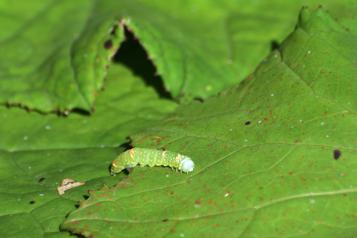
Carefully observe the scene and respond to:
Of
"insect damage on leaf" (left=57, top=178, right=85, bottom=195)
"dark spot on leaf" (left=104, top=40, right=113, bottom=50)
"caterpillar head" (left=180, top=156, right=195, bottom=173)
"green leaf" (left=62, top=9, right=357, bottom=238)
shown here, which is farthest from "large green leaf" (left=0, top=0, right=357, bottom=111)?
"caterpillar head" (left=180, top=156, right=195, bottom=173)

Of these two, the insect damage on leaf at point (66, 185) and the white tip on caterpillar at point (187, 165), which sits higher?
the insect damage on leaf at point (66, 185)

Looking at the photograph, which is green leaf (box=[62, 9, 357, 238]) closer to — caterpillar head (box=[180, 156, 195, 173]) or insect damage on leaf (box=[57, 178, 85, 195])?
caterpillar head (box=[180, 156, 195, 173])

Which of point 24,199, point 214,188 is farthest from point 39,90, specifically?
point 214,188

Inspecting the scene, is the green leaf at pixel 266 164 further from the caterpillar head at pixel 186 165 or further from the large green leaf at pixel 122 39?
the large green leaf at pixel 122 39

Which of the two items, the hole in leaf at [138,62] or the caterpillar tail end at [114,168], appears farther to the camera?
the hole in leaf at [138,62]

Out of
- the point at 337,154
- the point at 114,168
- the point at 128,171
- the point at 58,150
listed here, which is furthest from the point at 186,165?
the point at 58,150

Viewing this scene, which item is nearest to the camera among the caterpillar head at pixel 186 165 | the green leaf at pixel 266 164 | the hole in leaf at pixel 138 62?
the green leaf at pixel 266 164

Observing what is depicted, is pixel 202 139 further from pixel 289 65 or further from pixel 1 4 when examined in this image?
pixel 1 4

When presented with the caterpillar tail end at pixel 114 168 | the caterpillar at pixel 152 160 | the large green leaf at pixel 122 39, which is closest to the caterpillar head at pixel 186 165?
the caterpillar at pixel 152 160
